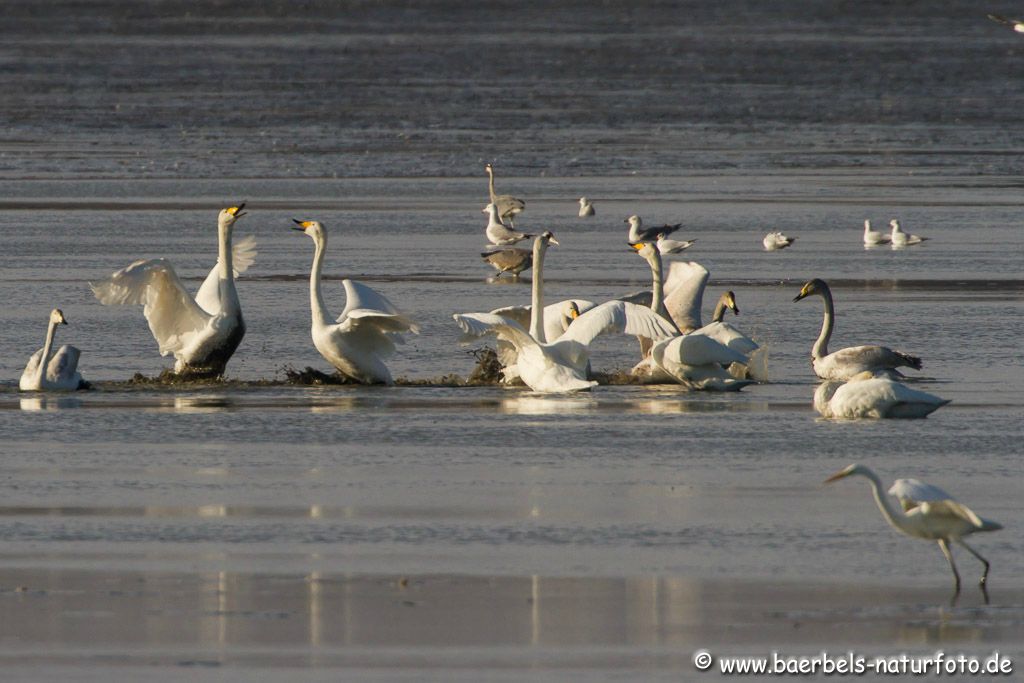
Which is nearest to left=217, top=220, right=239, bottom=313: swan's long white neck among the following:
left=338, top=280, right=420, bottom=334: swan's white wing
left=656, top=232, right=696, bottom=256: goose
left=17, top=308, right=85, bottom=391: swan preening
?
left=338, top=280, right=420, bottom=334: swan's white wing

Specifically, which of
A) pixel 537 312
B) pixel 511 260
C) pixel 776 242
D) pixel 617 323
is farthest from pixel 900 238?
pixel 617 323

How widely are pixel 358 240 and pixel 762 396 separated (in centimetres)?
755

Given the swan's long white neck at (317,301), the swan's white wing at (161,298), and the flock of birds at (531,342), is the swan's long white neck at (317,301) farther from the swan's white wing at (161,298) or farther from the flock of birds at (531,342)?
the swan's white wing at (161,298)

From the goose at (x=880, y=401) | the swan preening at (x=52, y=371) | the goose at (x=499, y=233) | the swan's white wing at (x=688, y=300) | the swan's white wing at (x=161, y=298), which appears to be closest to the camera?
the goose at (x=880, y=401)

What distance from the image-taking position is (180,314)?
12.6 meters

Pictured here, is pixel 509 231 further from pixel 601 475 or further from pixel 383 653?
pixel 383 653

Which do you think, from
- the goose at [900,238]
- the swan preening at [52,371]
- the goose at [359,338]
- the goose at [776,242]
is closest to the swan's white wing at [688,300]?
the goose at [359,338]

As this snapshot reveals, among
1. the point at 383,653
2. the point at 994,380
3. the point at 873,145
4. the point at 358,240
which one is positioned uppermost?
the point at 873,145

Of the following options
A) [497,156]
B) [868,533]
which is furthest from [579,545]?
[497,156]

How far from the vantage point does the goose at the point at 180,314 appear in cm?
1238

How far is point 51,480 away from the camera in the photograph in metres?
9.23

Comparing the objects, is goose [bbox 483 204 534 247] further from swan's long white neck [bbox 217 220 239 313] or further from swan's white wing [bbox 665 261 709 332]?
swan's long white neck [bbox 217 220 239 313]

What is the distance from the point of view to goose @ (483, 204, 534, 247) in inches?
748

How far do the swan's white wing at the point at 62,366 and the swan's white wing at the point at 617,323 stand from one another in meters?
2.59
